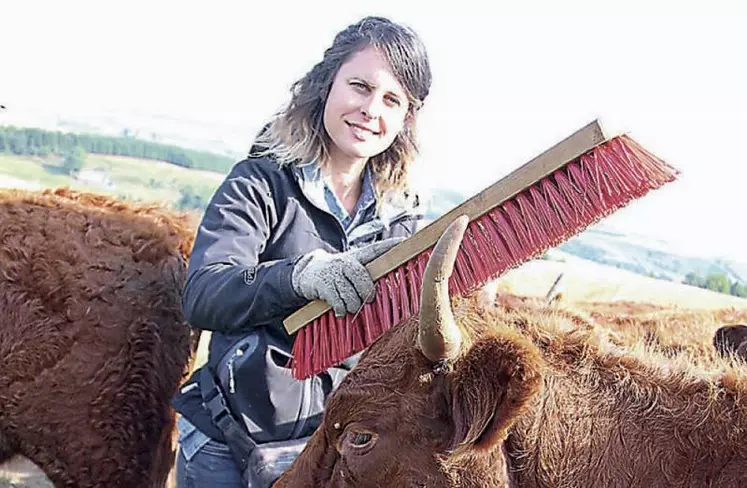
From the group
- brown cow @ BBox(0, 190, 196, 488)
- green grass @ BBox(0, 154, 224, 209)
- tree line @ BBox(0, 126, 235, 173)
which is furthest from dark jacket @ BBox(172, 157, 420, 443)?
tree line @ BBox(0, 126, 235, 173)

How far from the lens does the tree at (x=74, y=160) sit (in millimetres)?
23587

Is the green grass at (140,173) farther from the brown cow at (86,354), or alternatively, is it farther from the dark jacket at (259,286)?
the dark jacket at (259,286)

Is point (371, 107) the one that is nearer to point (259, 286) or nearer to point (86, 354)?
point (259, 286)

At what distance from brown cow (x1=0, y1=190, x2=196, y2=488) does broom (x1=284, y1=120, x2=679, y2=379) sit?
212 centimetres

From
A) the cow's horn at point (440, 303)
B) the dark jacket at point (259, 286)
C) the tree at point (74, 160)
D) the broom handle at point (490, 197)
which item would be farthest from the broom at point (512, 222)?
the tree at point (74, 160)

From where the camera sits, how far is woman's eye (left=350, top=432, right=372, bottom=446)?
2789 mm

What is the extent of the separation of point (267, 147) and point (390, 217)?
2.20ft

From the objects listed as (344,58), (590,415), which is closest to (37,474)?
(344,58)

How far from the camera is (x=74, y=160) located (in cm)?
2478

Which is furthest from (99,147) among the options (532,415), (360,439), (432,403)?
(532,415)

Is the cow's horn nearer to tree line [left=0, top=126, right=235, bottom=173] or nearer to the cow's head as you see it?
the cow's head

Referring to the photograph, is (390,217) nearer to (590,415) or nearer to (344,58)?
(344,58)

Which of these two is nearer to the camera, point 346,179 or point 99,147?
point 346,179

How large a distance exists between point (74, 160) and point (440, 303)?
24.3 meters
